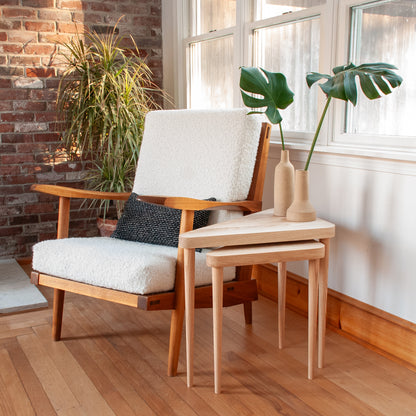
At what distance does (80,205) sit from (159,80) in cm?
100

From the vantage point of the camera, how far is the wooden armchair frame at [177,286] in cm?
191

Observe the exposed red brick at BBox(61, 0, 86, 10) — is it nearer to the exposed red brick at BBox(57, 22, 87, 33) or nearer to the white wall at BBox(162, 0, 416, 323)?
the exposed red brick at BBox(57, 22, 87, 33)

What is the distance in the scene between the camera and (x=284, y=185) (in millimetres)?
2123

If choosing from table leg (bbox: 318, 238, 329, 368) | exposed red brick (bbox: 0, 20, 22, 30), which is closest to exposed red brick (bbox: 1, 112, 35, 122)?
exposed red brick (bbox: 0, 20, 22, 30)

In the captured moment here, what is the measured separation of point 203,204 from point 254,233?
0.77 ft

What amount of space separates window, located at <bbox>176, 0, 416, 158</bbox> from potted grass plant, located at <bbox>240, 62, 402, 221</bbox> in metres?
0.20

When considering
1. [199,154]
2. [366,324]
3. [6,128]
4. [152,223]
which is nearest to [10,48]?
[6,128]

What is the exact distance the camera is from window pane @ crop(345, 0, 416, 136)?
2.04m

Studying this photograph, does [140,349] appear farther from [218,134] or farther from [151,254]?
[218,134]

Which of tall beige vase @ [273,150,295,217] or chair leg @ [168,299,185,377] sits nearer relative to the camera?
chair leg @ [168,299,185,377]

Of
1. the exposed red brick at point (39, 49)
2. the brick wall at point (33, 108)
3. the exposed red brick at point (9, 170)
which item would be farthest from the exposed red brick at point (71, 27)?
the exposed red brick at point (9, 170)

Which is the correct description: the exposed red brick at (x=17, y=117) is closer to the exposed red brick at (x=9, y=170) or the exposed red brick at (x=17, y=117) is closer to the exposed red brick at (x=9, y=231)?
the exposed red brick at (x=9, y=170)

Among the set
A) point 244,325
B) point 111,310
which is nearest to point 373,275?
point 244,325

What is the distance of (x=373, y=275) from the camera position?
86.4 inches
